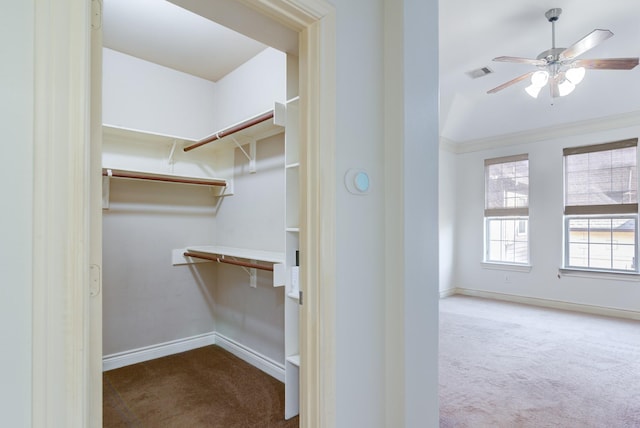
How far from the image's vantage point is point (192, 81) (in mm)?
3430

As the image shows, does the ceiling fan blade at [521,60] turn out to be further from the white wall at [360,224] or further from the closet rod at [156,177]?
the closet rod at [156,177]

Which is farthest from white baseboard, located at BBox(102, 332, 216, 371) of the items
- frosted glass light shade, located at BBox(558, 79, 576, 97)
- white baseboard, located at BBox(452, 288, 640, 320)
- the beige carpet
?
white baseboard, located at BBox(452, 288, 640, 320)

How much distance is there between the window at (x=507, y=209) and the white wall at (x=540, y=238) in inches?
4.0

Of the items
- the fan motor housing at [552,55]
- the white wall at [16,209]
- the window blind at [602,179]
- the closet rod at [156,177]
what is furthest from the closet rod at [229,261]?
the window blind at [602,179]

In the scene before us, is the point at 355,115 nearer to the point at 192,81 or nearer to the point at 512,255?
the point at 192,81

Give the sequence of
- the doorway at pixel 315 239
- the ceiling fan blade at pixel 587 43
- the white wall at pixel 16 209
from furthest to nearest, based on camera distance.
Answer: the ceiling fan blade at pixel 587 43
the doorway at pixel 315 239
the white wall at pixel 16 209

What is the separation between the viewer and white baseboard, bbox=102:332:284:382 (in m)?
2.82

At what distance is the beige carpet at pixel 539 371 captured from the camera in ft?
7.47

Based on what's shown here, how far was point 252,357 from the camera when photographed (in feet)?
9.80

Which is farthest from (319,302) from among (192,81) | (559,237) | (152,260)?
(559,237)

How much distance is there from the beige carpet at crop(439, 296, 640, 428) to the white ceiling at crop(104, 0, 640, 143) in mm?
2607

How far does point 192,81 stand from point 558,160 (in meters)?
5.02

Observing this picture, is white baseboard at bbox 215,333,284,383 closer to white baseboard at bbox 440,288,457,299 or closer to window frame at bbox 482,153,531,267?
white baseboard at bbox 440,288,457,299

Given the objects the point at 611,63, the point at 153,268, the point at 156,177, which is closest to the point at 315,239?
the point at 156,177
